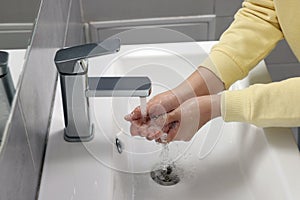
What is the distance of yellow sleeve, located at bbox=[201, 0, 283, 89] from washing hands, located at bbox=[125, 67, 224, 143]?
0.07 metres

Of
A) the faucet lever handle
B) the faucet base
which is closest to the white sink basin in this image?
the faucet base

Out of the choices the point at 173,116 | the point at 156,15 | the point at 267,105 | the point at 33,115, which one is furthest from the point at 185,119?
the point at 156,15

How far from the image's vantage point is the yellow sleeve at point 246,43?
2.95ft

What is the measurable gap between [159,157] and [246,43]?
25 cm

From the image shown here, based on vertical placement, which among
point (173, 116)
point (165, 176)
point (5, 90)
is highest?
point (5, 90)

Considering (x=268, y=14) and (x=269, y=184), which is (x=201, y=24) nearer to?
(x=268, y=14)

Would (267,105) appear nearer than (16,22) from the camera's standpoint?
No

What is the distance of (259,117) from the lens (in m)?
0.80

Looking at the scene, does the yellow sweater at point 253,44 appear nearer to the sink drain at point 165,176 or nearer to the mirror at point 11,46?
the sink drain at point 165,176

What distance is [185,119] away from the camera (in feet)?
2.65

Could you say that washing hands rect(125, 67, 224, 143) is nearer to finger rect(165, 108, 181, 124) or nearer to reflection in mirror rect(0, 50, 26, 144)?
finger rect(165, 108, 181, 124)

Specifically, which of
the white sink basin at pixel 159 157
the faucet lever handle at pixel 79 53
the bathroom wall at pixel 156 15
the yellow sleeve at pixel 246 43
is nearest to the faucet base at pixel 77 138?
the white sink basin at pixel 159 157

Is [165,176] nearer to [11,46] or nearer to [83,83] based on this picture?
[83,83]

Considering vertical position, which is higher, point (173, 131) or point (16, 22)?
point (16, 22)
